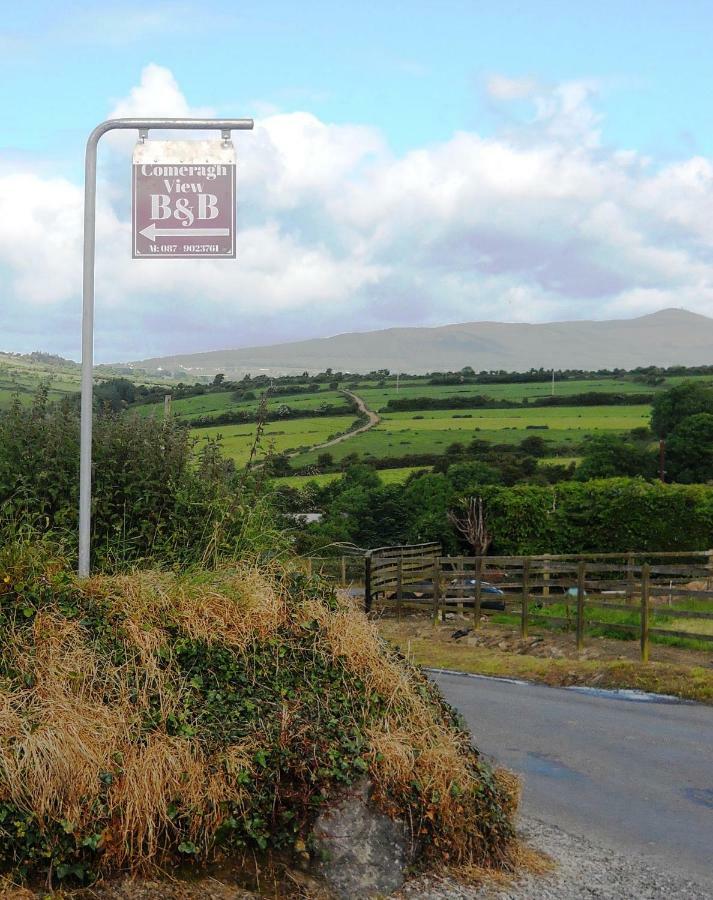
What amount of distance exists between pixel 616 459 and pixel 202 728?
4646 centimetres

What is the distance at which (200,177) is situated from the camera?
8008 mm

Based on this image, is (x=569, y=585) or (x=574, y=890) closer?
(x=574, y=890)

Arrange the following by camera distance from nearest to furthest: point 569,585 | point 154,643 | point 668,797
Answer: point 154,643
point 668,797
point 569,585

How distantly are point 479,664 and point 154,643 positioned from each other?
12236 millimetres

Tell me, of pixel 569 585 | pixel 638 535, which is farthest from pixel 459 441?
pixel 569 585

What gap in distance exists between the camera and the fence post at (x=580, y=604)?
1830cm

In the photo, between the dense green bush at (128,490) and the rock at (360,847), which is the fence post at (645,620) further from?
the rock at (360,847)

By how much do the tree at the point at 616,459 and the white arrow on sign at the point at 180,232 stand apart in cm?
4246

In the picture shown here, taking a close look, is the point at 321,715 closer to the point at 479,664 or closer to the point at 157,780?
the point at 157,780

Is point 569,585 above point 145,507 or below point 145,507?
below

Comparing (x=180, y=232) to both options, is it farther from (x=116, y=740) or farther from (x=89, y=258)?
(x=116, y=740)

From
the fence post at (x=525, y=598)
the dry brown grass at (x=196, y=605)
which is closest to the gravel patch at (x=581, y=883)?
the dry brown grass at (x=196, y=605)

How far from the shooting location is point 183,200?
26.1 feet

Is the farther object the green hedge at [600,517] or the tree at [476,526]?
the tree at [476,526]
